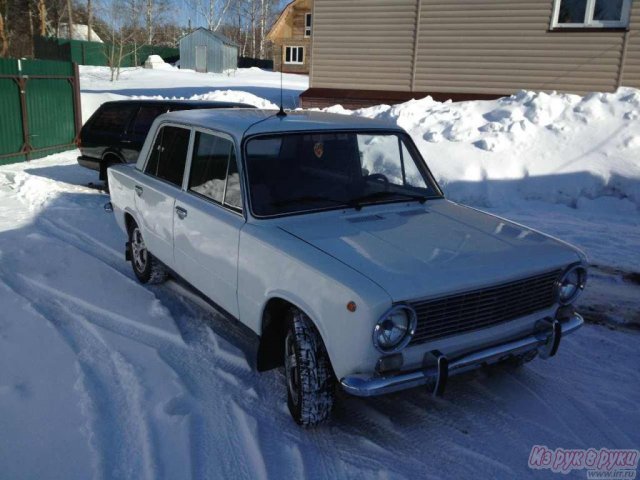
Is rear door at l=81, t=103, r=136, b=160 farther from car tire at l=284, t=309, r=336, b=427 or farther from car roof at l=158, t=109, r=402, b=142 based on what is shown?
car tire at l=284, t=309, r=336, b=427

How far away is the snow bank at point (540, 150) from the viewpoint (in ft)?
29.1

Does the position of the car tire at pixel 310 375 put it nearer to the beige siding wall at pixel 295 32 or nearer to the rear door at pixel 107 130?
the rear door at pixel 107 130

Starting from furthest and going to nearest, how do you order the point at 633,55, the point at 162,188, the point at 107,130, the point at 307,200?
the point at 633,55 < the point at 107,130 < the point at 162,188 < the point at 307,200

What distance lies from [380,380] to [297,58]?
54.2 metres

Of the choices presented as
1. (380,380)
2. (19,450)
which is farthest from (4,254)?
(380,380)

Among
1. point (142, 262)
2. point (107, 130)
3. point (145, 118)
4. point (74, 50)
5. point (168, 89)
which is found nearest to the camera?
point (142, 262)

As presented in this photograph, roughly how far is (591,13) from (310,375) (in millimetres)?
12533

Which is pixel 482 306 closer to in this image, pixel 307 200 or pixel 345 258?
pixel 345 258

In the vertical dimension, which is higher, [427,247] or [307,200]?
[307,200]

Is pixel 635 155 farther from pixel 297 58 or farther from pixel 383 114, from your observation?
pixel 297 58

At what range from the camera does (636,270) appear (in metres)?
6.25

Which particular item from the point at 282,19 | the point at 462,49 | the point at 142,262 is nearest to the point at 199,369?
the point at 142,262

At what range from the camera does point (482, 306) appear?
3.26 metres

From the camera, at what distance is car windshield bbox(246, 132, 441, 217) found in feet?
12.9
